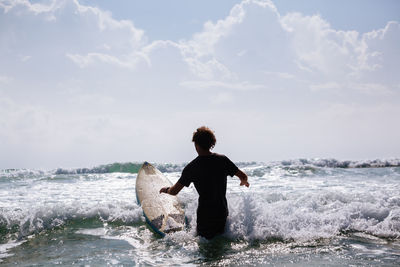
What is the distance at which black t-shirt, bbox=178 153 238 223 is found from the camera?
400 cm

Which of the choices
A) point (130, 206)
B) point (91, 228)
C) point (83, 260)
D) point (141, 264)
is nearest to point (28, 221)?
point (91, 228)

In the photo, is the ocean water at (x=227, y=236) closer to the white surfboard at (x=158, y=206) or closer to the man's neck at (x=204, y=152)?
the white surfboard at (x=158, y=206)

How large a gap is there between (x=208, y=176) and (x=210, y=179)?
0.05m

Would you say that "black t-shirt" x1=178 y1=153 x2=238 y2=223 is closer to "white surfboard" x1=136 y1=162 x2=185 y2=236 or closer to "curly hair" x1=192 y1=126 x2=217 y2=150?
"curly hair" x1=192 y1=126 x2=217 y2=150

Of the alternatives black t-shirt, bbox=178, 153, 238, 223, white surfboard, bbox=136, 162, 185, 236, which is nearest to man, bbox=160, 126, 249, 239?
black t-shirt, bbox=178, 153, 238, 223

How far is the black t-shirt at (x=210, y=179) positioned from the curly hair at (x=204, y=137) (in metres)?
0.15

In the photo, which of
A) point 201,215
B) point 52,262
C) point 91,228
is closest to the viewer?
point 52,262

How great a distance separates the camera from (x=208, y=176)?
4.02 meters

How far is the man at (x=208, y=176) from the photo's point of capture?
398cm

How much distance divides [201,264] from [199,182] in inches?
39.0

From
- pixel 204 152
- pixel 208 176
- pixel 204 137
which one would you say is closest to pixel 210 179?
pixel 208 176

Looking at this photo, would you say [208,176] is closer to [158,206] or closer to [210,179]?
[210,179]

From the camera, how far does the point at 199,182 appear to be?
4.06m

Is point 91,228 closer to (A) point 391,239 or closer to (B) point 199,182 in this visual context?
(B) point 199,182
